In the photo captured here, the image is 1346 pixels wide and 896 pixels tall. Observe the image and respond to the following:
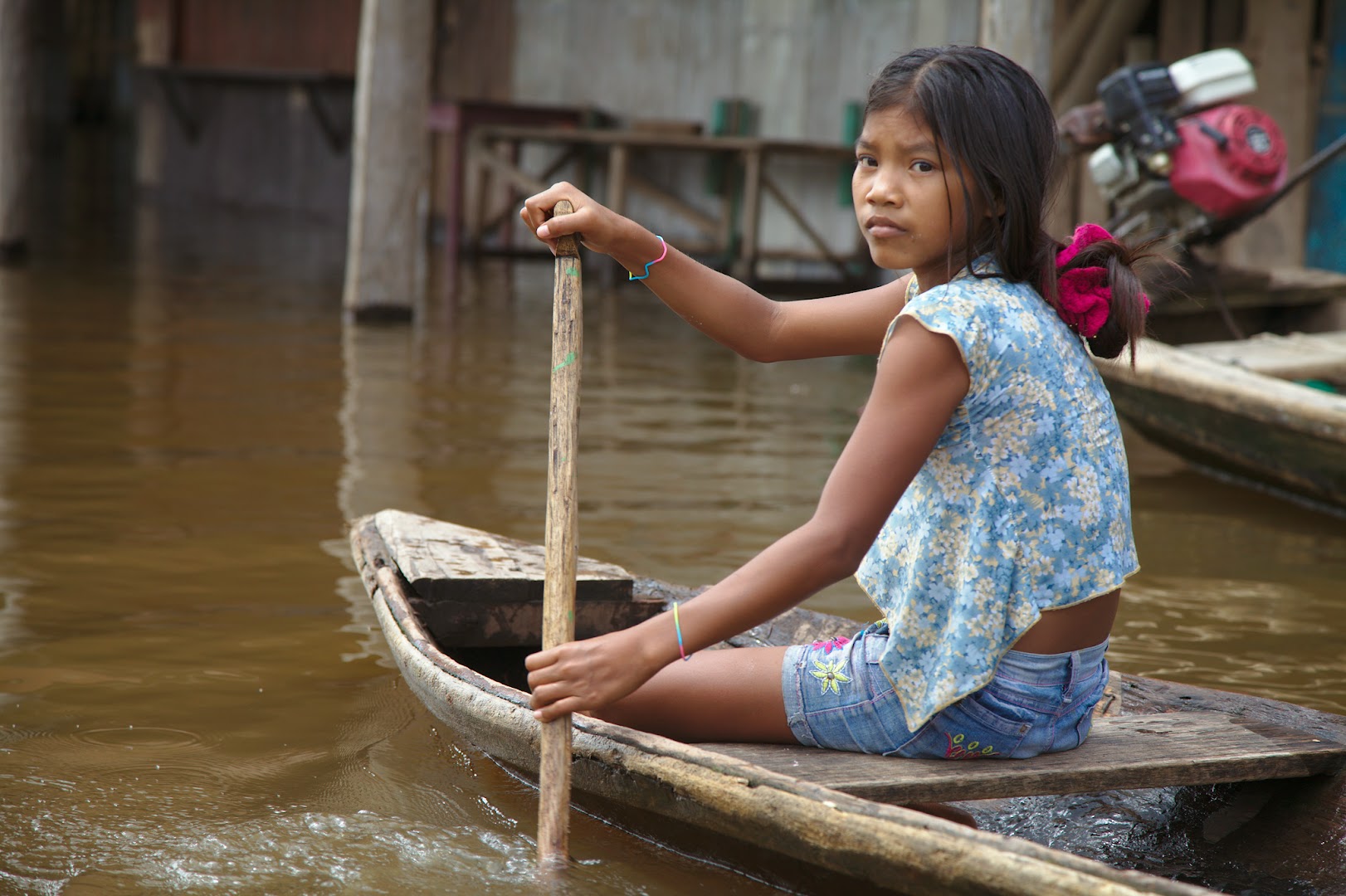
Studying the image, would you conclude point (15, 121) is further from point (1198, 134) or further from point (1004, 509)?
point (1004, 509)

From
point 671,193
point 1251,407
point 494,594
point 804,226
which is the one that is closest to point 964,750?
point 494,594

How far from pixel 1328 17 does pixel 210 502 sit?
226 inches

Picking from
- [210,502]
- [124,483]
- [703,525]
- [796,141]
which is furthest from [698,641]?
[796,141]

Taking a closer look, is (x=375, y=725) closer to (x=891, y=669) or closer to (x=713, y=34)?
(x=891, y=669)

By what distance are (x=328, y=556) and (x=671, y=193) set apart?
7901 mm

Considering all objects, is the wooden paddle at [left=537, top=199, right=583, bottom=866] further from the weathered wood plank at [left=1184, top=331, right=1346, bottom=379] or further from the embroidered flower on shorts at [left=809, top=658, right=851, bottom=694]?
the weathered wood plank at [left=1184, top=331, right=1346, bottom=379]

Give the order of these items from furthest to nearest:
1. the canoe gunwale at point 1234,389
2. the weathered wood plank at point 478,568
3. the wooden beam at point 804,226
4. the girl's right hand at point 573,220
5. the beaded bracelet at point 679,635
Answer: the wooden beam at point 804,226 < the canoe gunwale at point 1234,389 < the weathered wood plank at point 478,568 < the girl's right hand at point 573,220 < the beaded bracelet at point 679,635

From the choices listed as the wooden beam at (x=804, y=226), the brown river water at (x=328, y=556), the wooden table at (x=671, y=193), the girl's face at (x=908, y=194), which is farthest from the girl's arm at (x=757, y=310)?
the wooden beam at (x=804, y=226)

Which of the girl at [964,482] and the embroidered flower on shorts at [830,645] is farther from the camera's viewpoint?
the embroidered flower on shorts at [830,645]

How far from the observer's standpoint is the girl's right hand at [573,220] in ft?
7.40

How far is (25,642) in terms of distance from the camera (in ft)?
10.5

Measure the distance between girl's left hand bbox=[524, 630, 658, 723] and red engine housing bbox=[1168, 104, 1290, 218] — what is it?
448 cm

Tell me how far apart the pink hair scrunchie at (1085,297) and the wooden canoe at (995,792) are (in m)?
0.60

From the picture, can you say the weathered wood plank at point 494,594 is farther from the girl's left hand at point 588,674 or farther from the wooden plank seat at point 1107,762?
the girl's left hand at point 588,674
